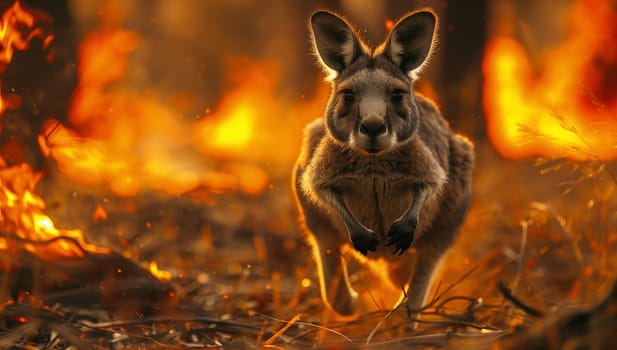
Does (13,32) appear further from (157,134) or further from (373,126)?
(157,134)

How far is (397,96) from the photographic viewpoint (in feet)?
11.6

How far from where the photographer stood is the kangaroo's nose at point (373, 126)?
326 cm

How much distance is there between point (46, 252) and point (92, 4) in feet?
23.7

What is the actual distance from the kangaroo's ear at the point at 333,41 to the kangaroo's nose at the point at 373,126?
601mm

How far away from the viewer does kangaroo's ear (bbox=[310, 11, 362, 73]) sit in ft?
12.0

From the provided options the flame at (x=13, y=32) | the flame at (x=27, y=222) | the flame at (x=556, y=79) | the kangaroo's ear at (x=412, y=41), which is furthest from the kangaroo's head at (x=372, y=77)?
the flame at (x=556, y=79)

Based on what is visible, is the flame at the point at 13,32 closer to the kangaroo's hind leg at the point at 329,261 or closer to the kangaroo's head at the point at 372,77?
the kangaroo's hind leg at the point at 329,261

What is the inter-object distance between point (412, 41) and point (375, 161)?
656 mm

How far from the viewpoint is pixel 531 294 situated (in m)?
4.76

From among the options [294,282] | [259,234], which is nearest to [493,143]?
[259,234]

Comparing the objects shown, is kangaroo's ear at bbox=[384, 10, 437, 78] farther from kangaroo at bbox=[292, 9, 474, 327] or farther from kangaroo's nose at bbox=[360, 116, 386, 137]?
kangaroo's nose at bbox=[360, 116, 386, 137]

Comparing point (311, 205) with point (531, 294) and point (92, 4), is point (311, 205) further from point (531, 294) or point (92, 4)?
point (92, 4)

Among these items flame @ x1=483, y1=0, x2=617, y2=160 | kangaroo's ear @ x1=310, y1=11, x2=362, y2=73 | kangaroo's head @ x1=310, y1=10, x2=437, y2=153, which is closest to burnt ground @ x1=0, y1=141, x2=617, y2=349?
flame @ x1=483, y1=0, x2=617, y2=160

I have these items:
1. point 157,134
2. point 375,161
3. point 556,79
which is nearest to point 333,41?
point 375,161
